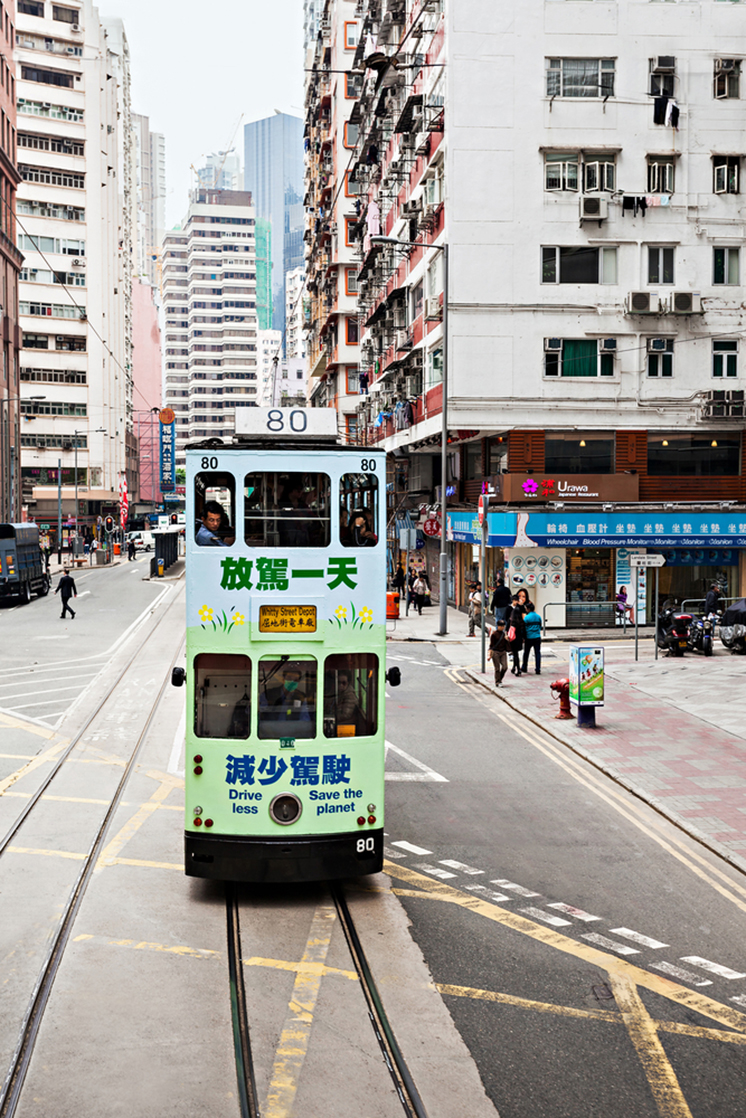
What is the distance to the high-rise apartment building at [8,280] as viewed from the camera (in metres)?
66.0

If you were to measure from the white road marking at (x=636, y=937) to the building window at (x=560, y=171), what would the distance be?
1110 inches

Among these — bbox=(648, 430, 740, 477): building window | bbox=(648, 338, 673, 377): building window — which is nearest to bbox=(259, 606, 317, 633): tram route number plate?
bbox=(648, 430, 740, 477): building window

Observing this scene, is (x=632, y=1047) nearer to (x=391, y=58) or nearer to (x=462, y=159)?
(x=462, y=159)

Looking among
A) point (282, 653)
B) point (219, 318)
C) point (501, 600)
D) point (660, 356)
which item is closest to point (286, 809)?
point (282, 653)

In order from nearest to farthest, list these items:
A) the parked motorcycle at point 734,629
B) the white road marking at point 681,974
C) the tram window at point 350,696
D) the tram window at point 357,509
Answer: the white road marking at point 681,974 < the tram window at point 357,509 < the tram window at point 350,696 < the parked motorcycle at point 734,629

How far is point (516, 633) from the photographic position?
Answer: 23750mm

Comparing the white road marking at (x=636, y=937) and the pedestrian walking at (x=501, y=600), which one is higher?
the pedestrian walking at (x=501, y=600)

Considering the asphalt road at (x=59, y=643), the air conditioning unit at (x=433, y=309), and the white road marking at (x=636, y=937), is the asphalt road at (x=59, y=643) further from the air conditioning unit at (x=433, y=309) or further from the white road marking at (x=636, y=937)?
the air conditioning unit at (x=433, y=309)

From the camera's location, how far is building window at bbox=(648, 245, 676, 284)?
110ft

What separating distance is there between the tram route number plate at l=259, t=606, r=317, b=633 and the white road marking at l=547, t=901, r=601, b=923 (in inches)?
130

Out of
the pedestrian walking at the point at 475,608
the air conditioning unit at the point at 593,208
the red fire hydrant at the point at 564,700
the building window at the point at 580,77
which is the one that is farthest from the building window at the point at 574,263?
the red fire hydrant at the point at 564,700

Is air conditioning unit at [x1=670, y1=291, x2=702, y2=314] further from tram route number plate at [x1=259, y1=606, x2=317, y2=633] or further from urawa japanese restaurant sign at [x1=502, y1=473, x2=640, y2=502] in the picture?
tram route number plate at [x1=259, y1=606, x2=317, y2=633]

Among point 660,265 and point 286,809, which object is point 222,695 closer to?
point 286,809

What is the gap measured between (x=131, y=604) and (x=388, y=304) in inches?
662
